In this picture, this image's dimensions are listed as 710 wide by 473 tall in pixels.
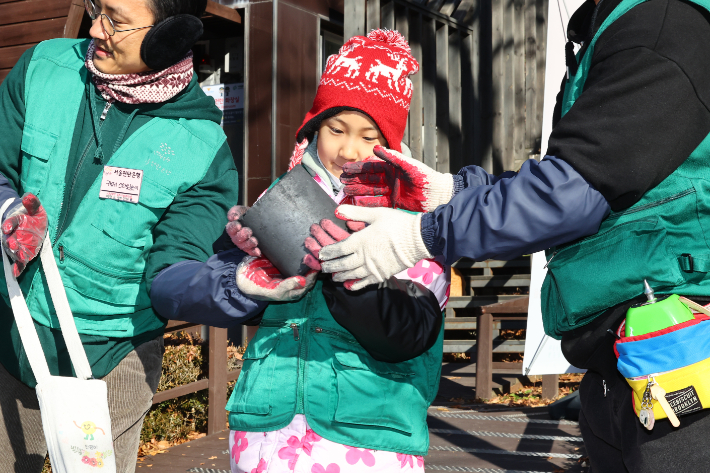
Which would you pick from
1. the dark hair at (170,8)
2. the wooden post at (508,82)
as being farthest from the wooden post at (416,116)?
the dark hair at (170,8)

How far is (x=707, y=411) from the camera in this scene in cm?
156

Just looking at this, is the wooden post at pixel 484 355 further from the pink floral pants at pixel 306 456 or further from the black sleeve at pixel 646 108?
the black sleeve at pixel 646 108

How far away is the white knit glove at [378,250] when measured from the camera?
165 cm

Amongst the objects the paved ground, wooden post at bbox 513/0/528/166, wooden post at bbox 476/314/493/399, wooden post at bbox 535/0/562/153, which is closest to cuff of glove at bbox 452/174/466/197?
the paved ground

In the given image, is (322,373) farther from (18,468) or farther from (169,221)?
(18,468)

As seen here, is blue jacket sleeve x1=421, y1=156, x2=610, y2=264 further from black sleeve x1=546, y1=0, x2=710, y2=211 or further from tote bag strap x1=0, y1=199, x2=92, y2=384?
tote bag strap x1=0, y1=199, x2=92, y2=384

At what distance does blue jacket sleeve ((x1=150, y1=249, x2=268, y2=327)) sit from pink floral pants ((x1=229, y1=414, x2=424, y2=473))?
0.33 m

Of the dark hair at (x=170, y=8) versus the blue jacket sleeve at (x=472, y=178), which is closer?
the blue jacket sleeve at (x=472, y=178)

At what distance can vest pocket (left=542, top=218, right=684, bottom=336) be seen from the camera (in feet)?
5.19

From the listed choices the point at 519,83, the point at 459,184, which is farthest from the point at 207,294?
the point at 519,83

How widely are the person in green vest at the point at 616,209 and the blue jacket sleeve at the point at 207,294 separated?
35cm

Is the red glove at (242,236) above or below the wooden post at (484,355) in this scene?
above

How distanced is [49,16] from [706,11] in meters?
6.49

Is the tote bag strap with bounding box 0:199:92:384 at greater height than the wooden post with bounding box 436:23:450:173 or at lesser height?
lesser
